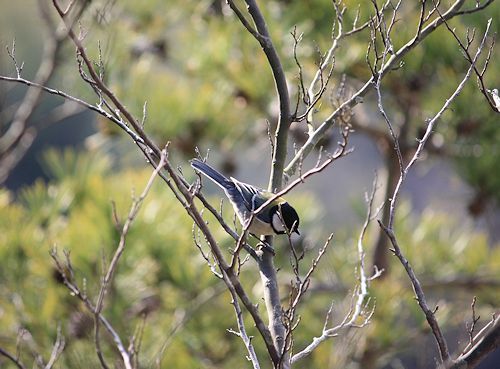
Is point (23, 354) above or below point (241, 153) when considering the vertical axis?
below

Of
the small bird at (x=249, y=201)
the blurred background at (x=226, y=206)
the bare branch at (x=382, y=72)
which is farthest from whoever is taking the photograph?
the blurred background at (x=226, y=206)

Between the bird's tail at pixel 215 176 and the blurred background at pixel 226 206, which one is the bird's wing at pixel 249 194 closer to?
the bird's tail at pixel 215 176

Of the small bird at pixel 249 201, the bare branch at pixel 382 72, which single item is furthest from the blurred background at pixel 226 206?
the bare branch at pixel 382 72

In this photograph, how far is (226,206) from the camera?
1.64 meters

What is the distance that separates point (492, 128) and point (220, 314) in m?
0.64

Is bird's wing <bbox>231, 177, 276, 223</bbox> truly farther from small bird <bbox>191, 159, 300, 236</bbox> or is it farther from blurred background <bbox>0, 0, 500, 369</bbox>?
blurred background <bbox>0, 0, 500, 369</bbox>

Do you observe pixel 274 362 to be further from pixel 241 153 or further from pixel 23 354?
pixel 241 153

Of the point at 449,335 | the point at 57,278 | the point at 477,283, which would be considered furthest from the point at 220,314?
the point at 449,335

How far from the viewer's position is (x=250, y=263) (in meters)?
1.62

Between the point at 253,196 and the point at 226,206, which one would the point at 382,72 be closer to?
the point at 253,196

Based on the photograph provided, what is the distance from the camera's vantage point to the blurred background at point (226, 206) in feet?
4.71

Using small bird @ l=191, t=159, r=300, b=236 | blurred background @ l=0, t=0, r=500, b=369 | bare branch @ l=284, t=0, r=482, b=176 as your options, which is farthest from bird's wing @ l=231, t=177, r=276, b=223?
blurred background @ l=0, t=0, r=500, b=369

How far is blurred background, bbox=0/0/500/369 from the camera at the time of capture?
1437mm

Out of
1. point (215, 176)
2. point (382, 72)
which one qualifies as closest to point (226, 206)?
point (215, 176)
